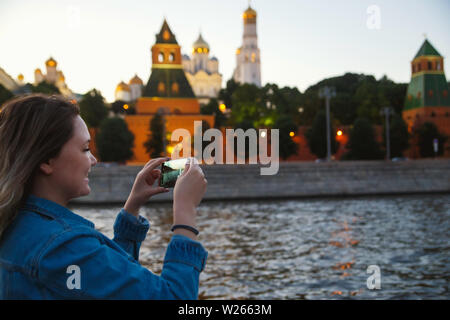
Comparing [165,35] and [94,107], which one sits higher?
[165,35]

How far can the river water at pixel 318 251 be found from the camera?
7.41m

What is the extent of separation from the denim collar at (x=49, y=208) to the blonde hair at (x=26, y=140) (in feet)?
0.06

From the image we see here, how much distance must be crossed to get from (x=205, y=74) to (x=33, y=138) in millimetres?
102376

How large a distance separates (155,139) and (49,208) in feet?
129

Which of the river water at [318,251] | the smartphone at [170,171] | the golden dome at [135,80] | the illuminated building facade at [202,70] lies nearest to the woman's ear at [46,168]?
the smartphone at [170,171]

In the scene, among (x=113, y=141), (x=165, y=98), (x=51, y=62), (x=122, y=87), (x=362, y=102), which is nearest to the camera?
(x=113, y=141)

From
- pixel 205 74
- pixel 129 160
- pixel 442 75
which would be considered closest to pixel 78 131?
pixel 129 160

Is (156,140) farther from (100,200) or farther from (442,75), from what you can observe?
(442,75)

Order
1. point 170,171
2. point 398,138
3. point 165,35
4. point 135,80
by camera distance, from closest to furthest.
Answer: point 170,171 → point 398,138 → point 165,35 → point 135,80

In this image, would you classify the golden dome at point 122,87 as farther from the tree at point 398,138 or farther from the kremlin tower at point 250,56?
the tree at point 398,138

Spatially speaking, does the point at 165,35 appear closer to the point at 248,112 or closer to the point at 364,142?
the point at 248,112

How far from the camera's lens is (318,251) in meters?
10.6

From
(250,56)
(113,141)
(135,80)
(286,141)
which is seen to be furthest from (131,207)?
(250,56)

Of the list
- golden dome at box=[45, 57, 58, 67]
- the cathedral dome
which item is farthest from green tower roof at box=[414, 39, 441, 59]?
the cathedral dome
